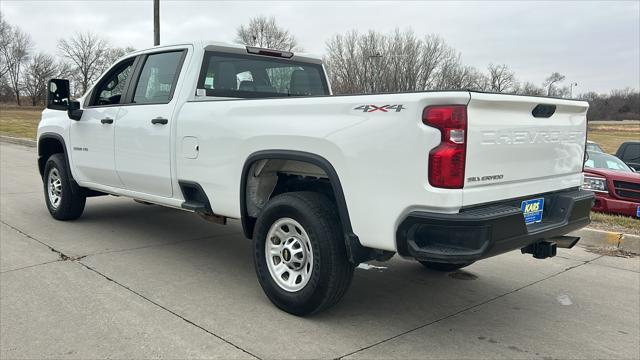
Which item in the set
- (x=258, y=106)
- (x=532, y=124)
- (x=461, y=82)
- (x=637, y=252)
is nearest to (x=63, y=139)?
(x=258, y=106)

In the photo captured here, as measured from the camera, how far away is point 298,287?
12.2 feet

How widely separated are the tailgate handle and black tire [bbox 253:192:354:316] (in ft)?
4.98

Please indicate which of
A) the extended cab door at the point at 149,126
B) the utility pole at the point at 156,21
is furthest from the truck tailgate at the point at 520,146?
the utility pole at the point at 156,21

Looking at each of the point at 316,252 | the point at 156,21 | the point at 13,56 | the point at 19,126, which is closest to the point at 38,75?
the point at 13,56

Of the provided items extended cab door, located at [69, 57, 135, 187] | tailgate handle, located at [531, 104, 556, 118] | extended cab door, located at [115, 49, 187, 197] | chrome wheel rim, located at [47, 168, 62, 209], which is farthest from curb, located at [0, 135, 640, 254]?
chrome wheel rim, located at [47, 168, 62, 209]

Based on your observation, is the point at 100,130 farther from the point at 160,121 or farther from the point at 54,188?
the point at 54,188

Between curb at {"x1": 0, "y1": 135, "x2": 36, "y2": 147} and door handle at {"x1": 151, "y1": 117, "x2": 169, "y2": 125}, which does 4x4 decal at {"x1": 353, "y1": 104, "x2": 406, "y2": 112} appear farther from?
curb at {"x1": 0, "y1": 135, "x2": 36, "y2": 147}

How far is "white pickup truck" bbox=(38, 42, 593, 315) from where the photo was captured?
9.78 feet

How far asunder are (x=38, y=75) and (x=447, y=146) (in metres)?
85.2

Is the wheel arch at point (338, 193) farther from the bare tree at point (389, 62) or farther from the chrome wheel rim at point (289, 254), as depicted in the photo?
the bare tree at point (389, 62)

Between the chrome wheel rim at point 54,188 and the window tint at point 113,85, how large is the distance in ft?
4.43

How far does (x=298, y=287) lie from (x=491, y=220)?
1.47 metres

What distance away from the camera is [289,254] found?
12.4ft

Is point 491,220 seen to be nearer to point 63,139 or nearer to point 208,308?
point 208,308
